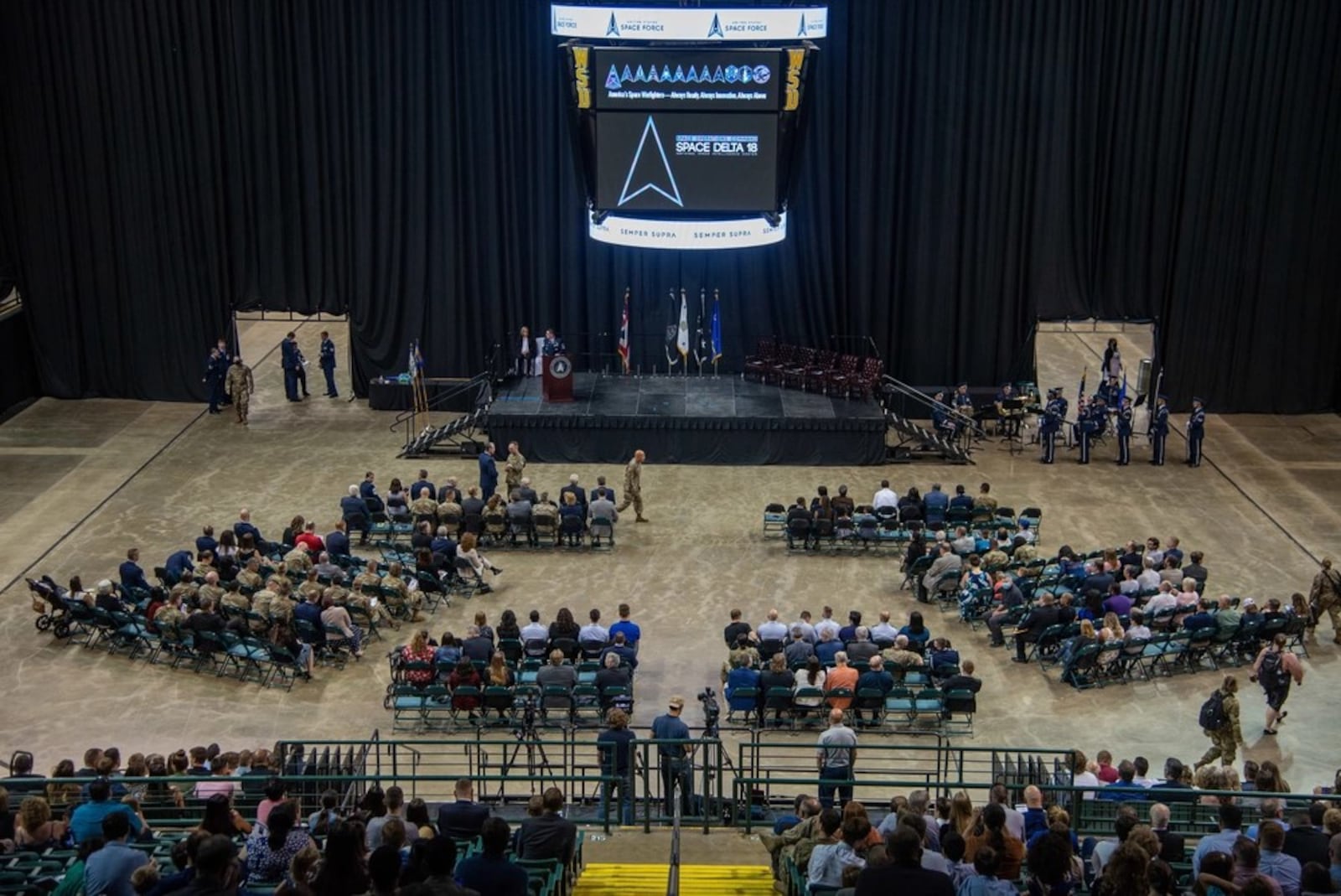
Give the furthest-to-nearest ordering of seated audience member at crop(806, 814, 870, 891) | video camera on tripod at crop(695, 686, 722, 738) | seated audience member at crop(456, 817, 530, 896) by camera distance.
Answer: video camera on tripod at crop(695, 686, 722, 738), seated audience member at crop(806, 814, 870, 891), seated audience member at crop(456, 817, 530, 896)

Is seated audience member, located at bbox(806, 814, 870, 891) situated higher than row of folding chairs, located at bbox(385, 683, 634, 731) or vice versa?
seated audience member, located at bbox(806, 814, 870, 891)

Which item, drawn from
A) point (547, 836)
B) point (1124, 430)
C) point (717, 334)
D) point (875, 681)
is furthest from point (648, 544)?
point (547, 836)

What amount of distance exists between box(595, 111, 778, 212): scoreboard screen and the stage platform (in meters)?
3.69

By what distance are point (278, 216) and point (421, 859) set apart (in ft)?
84.3

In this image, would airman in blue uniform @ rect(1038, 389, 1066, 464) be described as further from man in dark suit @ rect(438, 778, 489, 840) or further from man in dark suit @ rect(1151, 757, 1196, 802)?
man in dark suit @ rect(438, 778, 489, 840)

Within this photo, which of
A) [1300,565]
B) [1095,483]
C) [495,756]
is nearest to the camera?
[495,756]

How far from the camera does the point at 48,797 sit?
1377 cm

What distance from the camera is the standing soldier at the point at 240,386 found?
3212cm

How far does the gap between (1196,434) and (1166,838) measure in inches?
739

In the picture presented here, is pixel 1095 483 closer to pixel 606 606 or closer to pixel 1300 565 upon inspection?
pixel 1300 565

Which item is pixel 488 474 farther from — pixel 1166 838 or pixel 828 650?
pixel 1166 838

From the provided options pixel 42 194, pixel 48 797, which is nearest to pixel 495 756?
pixel 48 797

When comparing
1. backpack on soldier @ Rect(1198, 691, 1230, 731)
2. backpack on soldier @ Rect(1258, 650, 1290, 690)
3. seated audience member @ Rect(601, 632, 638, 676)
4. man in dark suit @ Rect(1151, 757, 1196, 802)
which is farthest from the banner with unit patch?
man in dark suit @ Rect(1151, 757, 1196, 802)

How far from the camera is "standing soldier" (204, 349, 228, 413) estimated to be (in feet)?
107
